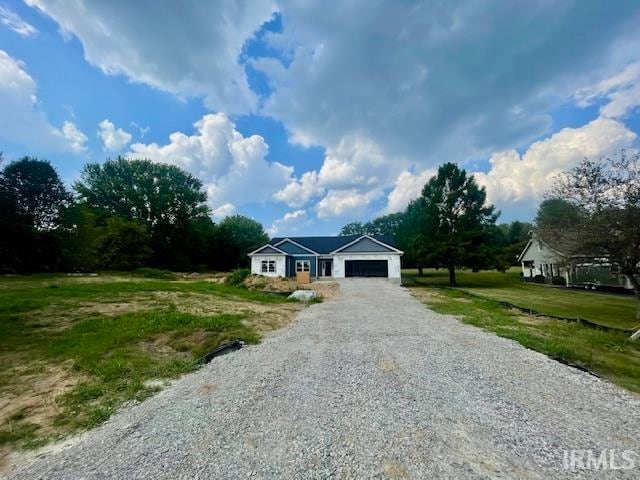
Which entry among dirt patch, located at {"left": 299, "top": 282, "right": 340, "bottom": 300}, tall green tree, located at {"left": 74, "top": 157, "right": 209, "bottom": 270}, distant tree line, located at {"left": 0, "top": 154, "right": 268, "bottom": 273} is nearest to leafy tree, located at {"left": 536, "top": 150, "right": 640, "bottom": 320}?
dirt patch, located at {"left": 299, "top": 282, "right": 340, "bottom": 300}

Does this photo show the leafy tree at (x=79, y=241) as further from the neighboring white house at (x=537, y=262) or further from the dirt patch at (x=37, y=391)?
the neighboring white house at (x=537, y=262)

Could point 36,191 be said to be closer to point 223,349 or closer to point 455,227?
point 223,349

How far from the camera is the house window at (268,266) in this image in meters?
31.6

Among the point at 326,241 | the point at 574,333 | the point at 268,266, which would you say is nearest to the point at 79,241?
the point at 268,266

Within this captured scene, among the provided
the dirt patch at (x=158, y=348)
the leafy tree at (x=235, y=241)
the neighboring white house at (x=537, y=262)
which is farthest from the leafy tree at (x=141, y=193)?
the neighboring white house at (x=537, y=262)

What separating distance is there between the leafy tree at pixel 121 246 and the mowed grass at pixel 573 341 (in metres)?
36.2

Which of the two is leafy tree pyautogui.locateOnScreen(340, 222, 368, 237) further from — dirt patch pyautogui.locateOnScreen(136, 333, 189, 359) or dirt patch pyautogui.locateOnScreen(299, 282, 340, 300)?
dirt patch pyautogui.locateOnScreen(136, 333, 189, 359)

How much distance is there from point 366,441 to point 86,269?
37887 mm

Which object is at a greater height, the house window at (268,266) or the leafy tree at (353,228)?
the leafy tree at (353,228)

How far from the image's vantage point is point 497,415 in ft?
13.2

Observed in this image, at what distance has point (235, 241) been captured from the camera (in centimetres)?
→ 5009

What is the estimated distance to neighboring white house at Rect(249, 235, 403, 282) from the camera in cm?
3064

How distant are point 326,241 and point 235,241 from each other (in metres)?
20.3

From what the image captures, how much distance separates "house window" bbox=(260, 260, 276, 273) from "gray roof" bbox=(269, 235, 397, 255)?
333cm
